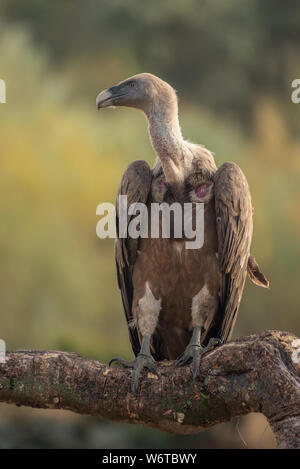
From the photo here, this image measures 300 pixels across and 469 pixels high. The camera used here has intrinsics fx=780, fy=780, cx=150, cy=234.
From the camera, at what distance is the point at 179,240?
5.42m

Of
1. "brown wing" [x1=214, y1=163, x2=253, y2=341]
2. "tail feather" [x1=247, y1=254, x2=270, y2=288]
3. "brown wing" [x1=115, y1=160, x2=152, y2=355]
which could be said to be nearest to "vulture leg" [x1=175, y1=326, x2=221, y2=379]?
"brown wing" [x1=214, y1=163, x2=253, y2=341]

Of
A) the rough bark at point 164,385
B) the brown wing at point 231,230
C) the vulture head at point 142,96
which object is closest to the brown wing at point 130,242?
the vulture head at point 142,96

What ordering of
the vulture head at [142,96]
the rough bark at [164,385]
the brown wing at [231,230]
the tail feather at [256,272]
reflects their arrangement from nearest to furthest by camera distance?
the rough bark at [164,385] < the brown wing at [231,230] < the vulture head at [142,96] < the tail feather at [256,272]

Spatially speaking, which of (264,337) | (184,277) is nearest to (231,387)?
(264,337)

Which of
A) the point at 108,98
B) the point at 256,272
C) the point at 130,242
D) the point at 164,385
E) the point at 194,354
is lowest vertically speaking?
the point at 164,385

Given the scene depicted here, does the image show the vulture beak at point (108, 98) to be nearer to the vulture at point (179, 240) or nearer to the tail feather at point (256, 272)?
the vulture at point (179, 240)

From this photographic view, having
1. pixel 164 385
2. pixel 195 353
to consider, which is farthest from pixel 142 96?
pixel 164 385

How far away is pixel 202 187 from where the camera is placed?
548 centimetres

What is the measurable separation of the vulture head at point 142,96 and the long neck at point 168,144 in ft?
0.17

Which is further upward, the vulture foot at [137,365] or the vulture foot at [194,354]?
the vulture foot at [194,354]

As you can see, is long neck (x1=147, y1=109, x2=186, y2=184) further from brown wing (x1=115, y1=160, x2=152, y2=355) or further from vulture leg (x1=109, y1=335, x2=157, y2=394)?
vulture leg (x1=109, y1=335, x2=157, y2=394)

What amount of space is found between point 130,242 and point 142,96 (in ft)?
3.46

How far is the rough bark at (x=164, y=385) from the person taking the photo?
4129mm

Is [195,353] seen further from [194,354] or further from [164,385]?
[164,385]
